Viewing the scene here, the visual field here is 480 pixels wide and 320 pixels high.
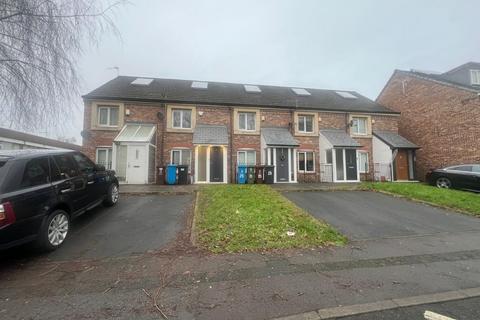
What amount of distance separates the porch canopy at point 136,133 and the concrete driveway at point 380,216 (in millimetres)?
9236

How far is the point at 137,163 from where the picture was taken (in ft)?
46.6

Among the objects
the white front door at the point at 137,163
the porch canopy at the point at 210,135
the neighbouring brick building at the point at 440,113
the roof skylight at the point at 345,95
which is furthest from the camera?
the roof skylight at the point at 345,95

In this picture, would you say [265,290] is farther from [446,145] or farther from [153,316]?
[446,145]

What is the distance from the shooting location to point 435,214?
8.00m

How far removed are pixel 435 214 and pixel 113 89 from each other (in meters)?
18.7

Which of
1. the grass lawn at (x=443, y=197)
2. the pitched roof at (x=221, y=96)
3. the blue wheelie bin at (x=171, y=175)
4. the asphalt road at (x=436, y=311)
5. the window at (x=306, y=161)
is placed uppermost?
the pitched roof at (x=221, y=96)

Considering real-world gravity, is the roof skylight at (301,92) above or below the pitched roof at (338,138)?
above

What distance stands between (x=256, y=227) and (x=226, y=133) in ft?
35.1

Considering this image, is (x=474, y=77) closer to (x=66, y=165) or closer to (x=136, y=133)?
(x=136, y=133)

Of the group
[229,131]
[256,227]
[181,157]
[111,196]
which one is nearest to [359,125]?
[229,131]

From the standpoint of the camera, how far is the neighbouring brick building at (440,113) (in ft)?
50.4

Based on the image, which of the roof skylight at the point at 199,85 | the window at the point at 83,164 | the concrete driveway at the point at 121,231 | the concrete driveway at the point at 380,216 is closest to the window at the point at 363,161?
the concrete driveway at the point at 380,216

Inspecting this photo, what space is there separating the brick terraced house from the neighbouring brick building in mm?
2011

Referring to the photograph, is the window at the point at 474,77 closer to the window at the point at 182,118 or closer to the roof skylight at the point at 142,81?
the window at the point at 182,118
